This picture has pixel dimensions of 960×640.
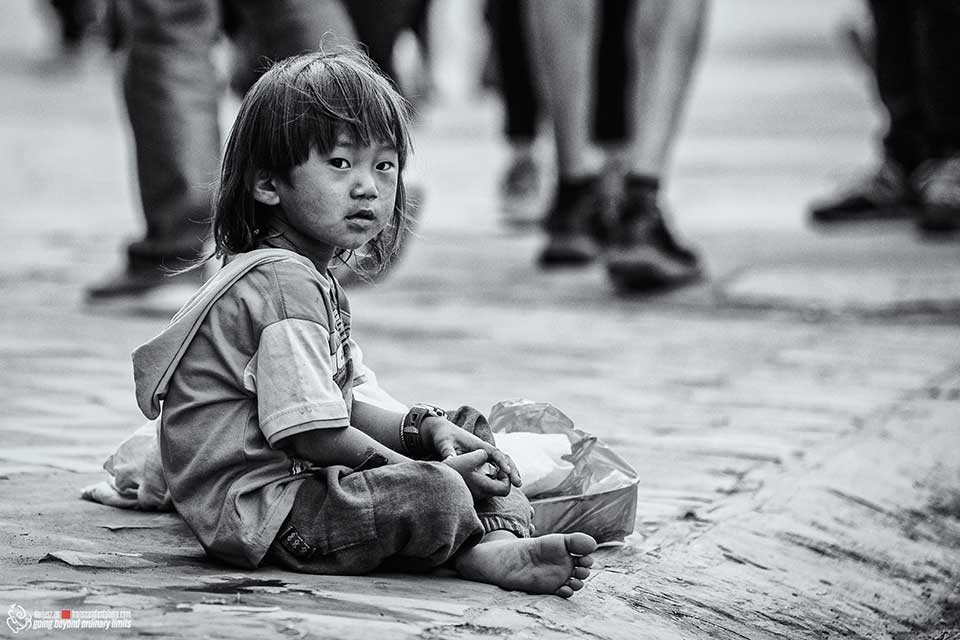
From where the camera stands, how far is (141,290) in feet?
14.5

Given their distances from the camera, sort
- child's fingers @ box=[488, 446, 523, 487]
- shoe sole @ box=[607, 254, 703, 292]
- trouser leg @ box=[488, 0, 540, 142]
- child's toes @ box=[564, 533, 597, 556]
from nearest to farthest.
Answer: child's toes @ box=[564, 533, 597, 556] < child's fingers @ box=[488, 446, 523, 487] < shoe sole @ box=[607, 254, 703, 292] < trouser leg @ box=[488, 0, 540, 142]

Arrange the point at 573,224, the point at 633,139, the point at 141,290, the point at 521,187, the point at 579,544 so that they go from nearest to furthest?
the point at 579,544
the point at 141,290
the point at 633,139
the point at 573,224
the point at 521,187

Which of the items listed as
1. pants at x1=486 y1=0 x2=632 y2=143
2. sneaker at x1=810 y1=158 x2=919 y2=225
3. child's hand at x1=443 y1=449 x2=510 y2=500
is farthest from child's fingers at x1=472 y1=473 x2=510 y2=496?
sneaker at x1=810 y1=158 x2=919 y2=225

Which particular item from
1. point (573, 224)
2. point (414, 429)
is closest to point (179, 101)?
point (573, 224)

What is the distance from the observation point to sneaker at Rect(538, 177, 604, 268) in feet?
17.5

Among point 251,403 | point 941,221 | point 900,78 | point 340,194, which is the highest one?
point 340,194

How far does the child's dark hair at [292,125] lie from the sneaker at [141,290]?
2300 mm

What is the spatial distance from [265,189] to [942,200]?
168 inches

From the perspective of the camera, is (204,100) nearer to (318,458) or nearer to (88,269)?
(88,269)

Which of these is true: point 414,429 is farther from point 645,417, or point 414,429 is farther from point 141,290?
point 141,290

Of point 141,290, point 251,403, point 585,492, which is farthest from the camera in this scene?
point 141,290

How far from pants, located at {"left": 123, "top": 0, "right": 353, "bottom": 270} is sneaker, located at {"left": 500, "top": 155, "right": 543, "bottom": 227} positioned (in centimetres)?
309

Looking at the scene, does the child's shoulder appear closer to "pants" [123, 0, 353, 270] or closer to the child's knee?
the child's knee

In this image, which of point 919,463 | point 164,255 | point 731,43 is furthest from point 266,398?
point 731,43
